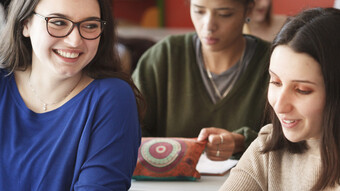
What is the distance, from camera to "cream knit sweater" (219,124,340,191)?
4.28 feet

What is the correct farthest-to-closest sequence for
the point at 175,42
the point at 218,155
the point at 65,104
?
the point at 175,42 < the point at 218,155 < the point at 65,104

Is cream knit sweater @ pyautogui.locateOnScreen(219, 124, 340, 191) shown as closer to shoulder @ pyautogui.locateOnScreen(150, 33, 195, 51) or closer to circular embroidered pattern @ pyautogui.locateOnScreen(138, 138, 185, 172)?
circular embroidered pattern @ pyautogui.locateOnScreen(138, 138, 185, 172)

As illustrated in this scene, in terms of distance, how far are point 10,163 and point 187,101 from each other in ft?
2.66

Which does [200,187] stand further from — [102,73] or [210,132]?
[102,73]

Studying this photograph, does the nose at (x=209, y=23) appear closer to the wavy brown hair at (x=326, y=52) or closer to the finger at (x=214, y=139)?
the finger at (x=214, y=139)

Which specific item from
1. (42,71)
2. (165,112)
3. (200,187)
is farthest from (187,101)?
(42,71)

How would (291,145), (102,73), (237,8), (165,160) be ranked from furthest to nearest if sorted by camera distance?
(237,8), (165,160), (102,73), (291,145)

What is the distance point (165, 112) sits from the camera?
217cm

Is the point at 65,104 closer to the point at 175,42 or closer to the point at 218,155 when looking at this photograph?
the point at 218,155

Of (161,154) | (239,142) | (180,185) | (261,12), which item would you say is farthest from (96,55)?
(261,12)

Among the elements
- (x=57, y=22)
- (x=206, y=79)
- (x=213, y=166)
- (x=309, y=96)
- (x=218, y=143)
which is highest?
(x=57, y=22)

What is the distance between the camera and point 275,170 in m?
1.36

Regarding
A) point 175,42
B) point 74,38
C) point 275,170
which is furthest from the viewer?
point 175,42

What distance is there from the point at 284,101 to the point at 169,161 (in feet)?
2.10
